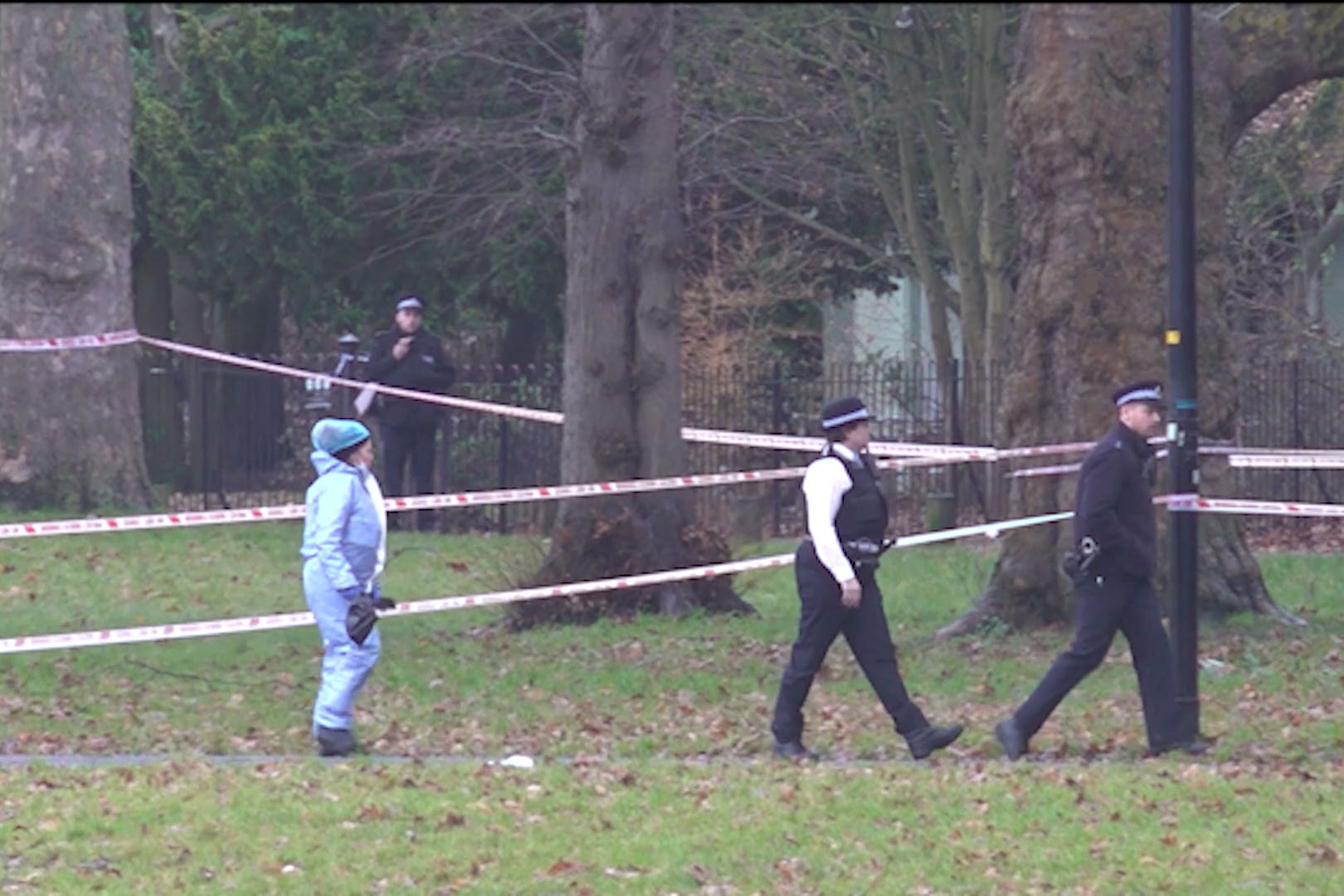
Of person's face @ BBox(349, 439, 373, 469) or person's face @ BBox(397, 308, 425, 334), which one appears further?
person's face @ BBox(397, 308, 425, 334)

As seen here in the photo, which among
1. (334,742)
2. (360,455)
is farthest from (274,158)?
(334,742)

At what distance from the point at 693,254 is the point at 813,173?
3.70m

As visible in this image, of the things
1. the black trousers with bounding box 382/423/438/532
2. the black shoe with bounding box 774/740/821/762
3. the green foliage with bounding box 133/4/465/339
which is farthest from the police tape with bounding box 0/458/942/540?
the green foliage with bounding box 133/4/465/339

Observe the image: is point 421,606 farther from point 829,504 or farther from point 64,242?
point 64,242

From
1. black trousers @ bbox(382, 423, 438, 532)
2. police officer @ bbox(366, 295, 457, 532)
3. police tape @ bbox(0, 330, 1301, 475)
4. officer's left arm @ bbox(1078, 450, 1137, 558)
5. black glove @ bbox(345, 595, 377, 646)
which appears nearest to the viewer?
officer's left arm @ bbox(1078, 450, 1137, 558)

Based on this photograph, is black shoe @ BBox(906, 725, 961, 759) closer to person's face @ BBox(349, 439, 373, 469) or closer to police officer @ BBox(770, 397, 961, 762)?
police officer @ BBox(770, 397, 961, 762)

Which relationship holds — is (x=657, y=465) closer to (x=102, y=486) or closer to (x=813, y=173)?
(x=102, y=486)

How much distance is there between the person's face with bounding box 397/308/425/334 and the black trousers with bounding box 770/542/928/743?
850 centimetres

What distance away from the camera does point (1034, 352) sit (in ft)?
45.7

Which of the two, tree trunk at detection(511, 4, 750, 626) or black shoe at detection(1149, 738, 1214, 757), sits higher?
tree trunk at detection(511, 4, 750, 626)

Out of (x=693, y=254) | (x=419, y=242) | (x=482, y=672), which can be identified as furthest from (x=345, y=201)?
(x=482, y=672)

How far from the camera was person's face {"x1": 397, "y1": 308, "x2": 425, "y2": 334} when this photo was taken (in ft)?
60.6

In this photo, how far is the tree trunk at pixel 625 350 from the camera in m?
14.8

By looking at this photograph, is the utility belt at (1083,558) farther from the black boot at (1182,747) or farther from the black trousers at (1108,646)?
the black boot at (1182,747)
